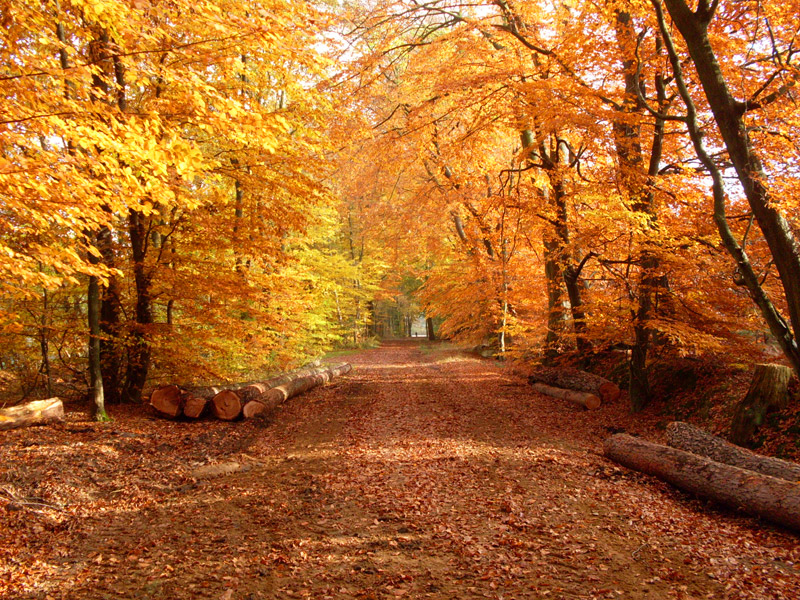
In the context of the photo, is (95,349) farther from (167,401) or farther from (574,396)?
(574,396)

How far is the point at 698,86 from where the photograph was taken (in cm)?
A: 830

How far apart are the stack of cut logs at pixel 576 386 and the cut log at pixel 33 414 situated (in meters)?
9.92

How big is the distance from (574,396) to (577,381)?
0.60 meters

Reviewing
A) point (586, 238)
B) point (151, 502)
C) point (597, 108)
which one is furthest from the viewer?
point (586, 238)

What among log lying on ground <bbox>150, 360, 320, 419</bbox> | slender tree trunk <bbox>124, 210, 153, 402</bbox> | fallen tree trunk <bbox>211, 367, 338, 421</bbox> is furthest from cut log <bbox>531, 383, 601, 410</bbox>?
slender tree trunk <bbox>124, 210, 153, 402</bbox>

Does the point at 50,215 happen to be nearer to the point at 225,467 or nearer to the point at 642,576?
the point at 225,467

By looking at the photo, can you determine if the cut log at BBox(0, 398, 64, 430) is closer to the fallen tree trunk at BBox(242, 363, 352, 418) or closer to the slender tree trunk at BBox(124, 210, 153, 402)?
the slender tree trunk at BBox(124, 210, 153, 402)

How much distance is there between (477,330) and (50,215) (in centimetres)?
1797

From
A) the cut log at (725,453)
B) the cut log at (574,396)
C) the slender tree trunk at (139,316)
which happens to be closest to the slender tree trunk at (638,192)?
the cut log at (574,396)

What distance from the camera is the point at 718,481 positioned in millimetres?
4922

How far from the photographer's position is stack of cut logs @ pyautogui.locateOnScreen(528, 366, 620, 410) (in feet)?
33.5

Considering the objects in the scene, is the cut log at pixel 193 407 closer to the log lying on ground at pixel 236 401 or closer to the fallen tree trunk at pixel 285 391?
the log lying on ground at pixel 236 401

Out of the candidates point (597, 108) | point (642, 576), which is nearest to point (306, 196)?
point (597, 108)

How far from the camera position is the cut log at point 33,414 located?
6925 millimetres
